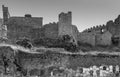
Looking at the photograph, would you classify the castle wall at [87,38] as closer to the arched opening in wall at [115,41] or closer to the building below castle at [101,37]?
the building below castle at [101,37]

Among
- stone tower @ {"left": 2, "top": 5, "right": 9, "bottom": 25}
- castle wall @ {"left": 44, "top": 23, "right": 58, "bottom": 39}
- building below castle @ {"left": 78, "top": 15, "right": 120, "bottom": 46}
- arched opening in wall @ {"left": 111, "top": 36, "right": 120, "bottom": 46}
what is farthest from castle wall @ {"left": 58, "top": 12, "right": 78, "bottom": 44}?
stone tower @ {"left": 2, "top": 5, "right": 9, "bottom": 25}

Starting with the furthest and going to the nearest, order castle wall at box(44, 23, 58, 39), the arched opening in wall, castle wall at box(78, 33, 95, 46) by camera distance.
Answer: the arched opening in wall → castle wall at box(78, 33, 95, 46) → castle wall at box(44, 23, 58, 39)

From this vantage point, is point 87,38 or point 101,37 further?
point 101,37

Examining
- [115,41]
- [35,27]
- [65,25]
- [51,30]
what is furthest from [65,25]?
[115,41]

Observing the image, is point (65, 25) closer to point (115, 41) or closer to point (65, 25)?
point (65, 25)

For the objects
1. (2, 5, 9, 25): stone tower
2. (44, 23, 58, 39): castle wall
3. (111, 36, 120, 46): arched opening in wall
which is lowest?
(111, 36, 120, 46): arched opening in wall

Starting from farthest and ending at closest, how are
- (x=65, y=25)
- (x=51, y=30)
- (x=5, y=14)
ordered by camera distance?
(x=5, y=14) → (x=51, y=30) → (x=65, y=25)

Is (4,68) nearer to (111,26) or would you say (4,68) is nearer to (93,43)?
(93,43)

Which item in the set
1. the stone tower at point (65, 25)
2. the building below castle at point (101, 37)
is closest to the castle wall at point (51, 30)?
the stone tower at point (65, 25)

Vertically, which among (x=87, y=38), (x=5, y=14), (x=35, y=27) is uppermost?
(x=5, y=14)

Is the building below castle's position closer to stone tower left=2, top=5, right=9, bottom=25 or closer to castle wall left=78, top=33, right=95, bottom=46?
castle wall left=78, top=33, right=95, bottom=46

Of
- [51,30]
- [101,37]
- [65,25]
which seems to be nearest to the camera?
[65,25]

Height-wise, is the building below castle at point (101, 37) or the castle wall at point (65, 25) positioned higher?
the castle wall at point (65, 25)

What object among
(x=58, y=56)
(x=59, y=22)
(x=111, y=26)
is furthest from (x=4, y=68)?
(x=111, y=26)
